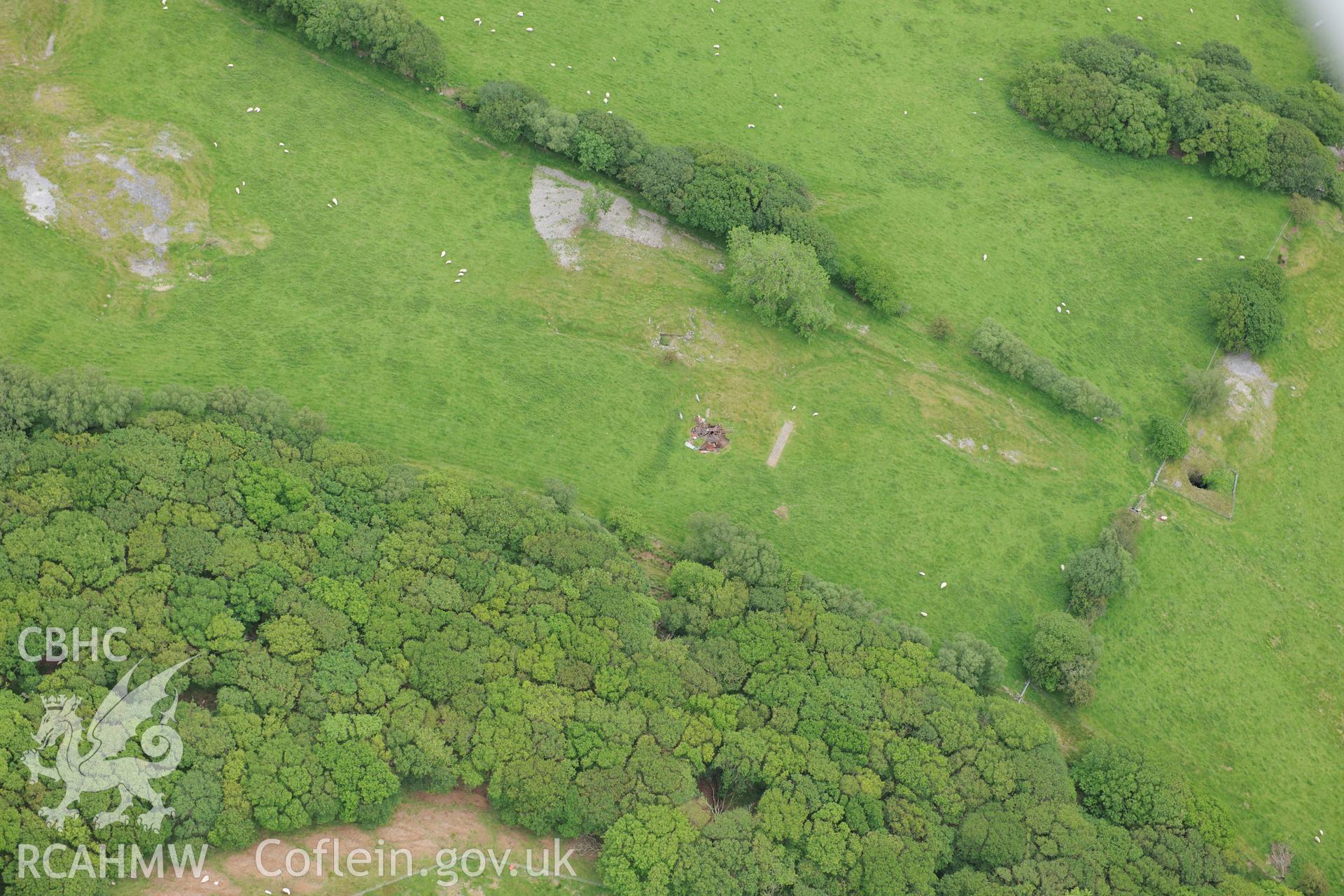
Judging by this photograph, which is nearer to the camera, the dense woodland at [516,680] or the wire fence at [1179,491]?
the dense woodland at [516,680]

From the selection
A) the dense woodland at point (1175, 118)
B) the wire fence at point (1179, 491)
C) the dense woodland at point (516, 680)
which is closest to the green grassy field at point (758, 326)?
the wire fence at point (1179, 491)

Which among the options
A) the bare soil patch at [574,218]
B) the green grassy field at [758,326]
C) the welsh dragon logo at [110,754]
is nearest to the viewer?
the welsh dragon logo at [110,754]

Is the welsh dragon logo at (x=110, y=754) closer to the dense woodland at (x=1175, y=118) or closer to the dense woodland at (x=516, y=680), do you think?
the dense woodland at (x=516, y=680)

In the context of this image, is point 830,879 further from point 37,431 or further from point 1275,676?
point 37,431

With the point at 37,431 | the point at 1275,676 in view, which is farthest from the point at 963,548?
the point at 37,431

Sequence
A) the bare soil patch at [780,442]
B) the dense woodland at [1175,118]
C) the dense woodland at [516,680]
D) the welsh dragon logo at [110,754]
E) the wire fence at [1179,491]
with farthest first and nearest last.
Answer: the dense woodland at [1175,118] → the wire fence at [1179,491] → the bare soil patch at [780,442] → the dense woodland at [516,680] → the welsh dragon logo at [110,754]

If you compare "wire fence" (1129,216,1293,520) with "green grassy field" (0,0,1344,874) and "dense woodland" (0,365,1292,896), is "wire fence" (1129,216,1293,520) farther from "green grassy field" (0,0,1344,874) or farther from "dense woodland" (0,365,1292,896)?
"dense woodland" (0,365,1292,896)

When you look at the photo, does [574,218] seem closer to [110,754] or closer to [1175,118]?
[110,754]
